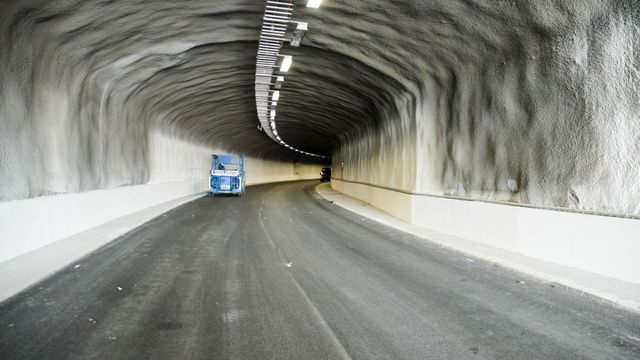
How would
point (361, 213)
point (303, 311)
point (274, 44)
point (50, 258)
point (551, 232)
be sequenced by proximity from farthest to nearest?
point (361, 213), point (274, 44), point (50, 258), point (551, 232), point (303, 311)

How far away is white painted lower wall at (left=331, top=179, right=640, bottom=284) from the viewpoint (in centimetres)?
693

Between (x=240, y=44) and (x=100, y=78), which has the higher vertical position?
(x=240, y=44)

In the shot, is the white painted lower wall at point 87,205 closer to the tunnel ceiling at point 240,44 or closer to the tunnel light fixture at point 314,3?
the tunnel ceiling at point 240,44

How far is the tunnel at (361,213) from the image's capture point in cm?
528

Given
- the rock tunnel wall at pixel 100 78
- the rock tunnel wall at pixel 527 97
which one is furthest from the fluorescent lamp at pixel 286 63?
the rock tunnel wall at pixel 527 97

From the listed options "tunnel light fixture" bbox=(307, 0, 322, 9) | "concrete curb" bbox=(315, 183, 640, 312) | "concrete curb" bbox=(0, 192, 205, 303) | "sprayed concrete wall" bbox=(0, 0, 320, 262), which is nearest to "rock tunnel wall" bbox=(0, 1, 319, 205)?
"sprayed concrete wall" bbox=(0, 0, 320, 262)

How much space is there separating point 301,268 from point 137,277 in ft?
8.98

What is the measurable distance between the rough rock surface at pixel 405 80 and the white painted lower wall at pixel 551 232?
0.36 metres

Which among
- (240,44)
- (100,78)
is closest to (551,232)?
(240,44)

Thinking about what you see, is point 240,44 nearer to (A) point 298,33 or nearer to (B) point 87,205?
(A) point 298,33

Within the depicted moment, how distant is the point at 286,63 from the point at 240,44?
235cm

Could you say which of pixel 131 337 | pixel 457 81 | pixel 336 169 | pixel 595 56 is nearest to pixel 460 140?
pixel 457 81

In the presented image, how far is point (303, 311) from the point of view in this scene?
575cm

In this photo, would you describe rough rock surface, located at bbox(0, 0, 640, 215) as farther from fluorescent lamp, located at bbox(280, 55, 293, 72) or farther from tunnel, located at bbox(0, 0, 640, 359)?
fluorescent lamp, located at bbox(280, 55, 293, 72)
